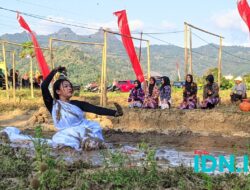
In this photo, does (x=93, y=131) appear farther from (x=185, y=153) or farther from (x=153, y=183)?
(x=153, y=183)

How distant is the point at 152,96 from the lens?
15125 mm

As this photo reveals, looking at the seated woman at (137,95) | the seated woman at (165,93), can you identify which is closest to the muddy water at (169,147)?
the seated woman at (165,93)

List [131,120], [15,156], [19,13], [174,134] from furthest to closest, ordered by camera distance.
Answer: [19,13] < [131,120] < [174,134] < [15,156]

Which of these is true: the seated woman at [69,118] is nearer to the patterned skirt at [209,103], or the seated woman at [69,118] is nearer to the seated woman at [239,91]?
the patterned skirt at [209,103]

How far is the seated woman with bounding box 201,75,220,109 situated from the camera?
14078mm

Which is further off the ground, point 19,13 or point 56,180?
point 19,13

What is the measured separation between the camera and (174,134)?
10656mm

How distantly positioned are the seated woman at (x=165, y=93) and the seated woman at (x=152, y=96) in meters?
0.15

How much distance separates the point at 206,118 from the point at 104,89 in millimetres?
3255

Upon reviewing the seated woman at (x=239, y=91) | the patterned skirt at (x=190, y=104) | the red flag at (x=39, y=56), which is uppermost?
the red flag at (x=39, y=56)

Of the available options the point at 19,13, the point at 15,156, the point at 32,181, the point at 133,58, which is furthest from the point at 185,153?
the point at 19,13

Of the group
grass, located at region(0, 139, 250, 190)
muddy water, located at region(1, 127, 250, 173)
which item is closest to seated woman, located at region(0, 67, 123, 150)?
muddy water, located at region(1, 127, 250, 173)

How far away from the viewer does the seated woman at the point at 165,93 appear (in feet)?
48.5

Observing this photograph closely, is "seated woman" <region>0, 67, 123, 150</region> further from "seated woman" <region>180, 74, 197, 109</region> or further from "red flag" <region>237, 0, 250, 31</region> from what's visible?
"red flag" <region>237, 0, 250, 31</region>
